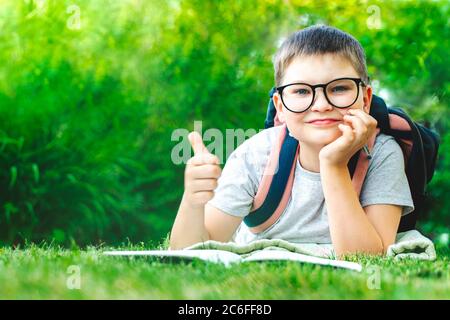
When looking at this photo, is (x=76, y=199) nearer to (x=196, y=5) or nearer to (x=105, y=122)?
(x=105, y=122)

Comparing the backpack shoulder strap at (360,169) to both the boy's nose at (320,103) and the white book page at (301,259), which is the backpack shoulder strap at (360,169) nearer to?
the boy's nose at (320,103)

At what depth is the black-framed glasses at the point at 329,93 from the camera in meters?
2.62

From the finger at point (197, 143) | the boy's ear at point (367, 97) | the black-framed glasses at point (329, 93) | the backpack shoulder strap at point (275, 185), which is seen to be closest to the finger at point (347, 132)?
the black-framed glasses at point (329, 93)

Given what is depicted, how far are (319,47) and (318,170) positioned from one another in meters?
0.53

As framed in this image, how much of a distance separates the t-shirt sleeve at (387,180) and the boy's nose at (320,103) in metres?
0.39

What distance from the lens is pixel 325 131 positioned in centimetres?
265

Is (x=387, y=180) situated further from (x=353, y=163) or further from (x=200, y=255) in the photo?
(x=200, y=255)

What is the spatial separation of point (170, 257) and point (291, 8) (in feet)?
13.9

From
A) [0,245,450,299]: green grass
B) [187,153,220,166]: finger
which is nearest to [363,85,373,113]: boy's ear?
[187,153,220,166]: finger

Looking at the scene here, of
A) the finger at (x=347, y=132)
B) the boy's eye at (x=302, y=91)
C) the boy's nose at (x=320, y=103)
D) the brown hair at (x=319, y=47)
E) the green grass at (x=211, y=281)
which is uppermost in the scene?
the brown hair at (x=319, y=47)

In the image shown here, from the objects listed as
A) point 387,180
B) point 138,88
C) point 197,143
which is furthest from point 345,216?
point 138,88

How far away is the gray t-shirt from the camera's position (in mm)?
2816

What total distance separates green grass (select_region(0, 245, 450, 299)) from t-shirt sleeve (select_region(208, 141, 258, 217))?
2.61 ft
